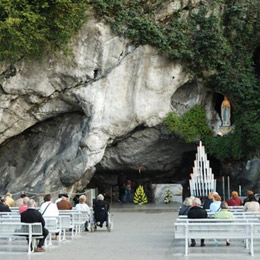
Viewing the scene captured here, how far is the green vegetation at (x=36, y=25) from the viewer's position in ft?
73.8

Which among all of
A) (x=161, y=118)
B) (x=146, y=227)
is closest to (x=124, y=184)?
(x=161, y=118)

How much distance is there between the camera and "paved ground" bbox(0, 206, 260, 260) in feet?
36.8

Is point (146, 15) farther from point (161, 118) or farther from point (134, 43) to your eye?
point (161, 118)

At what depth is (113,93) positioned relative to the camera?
1006 inches

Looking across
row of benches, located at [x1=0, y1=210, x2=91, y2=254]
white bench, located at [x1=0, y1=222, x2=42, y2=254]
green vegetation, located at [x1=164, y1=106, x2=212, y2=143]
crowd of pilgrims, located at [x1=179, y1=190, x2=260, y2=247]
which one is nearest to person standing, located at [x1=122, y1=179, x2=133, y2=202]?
green vegetation, located at [x1=164, y1=106, x2=212, y2=143]

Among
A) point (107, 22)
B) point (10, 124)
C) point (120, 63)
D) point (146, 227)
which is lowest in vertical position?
point (146, 227)

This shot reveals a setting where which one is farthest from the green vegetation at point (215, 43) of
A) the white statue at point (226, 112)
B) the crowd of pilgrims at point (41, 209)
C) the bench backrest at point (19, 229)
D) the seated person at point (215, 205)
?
the bench backrest at point (19, 229)

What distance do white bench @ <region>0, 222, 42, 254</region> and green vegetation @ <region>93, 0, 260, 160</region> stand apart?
14.5 meters

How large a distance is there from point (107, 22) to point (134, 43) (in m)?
1.51

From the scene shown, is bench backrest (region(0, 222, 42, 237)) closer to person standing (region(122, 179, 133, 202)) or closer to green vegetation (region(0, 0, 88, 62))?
green vegetation (region(0, 0, 88, 62))

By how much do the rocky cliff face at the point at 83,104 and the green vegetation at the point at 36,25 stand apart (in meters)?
0.99

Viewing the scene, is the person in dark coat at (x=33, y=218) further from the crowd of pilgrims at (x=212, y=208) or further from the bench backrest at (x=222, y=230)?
the crowd of pilgrims at (x=212, y=208)

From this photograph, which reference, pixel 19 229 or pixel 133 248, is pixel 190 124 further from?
pixel 19 229

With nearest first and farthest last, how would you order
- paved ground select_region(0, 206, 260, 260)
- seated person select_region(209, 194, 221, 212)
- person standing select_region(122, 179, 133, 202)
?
paved ground select_region(0, 206, 260, 260), seated person select_region(209, 194, 221, 212), person standing select_region(122, 179, 133, 202)
